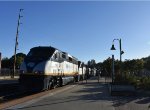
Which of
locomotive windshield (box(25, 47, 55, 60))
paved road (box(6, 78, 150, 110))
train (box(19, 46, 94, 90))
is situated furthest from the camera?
locomotive windshield (box(25, 47, 55, 60))

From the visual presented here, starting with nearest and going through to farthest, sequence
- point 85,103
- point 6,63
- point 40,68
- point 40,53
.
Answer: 1. point 85,103
2. point 40,68
3. point 40,53
4. point 6,63

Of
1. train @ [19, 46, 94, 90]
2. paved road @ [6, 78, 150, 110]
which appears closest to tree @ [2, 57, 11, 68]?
train @ [19, 46, 94, 90]

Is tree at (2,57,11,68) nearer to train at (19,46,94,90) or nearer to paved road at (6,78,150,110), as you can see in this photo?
train at (19,46,94,90)

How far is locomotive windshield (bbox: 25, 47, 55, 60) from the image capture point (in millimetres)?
27641

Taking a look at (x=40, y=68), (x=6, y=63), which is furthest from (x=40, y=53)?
(x=6, y=63)

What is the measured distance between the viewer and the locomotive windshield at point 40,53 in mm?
27641

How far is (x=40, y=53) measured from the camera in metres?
28.5

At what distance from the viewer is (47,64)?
27156mm

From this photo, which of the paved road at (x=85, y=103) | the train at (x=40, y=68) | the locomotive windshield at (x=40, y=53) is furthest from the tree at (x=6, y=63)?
the paved road at (x=85, y=103)

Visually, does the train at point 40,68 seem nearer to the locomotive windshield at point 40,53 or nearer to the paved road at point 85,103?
the locomotive windshield at point 40,53

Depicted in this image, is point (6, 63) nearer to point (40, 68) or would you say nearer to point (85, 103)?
point (40, 68)

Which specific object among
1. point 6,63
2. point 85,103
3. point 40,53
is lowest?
point 85,103

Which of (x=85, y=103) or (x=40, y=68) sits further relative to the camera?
(x=40, y=68)

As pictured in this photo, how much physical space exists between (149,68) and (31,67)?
7095 centimetres
